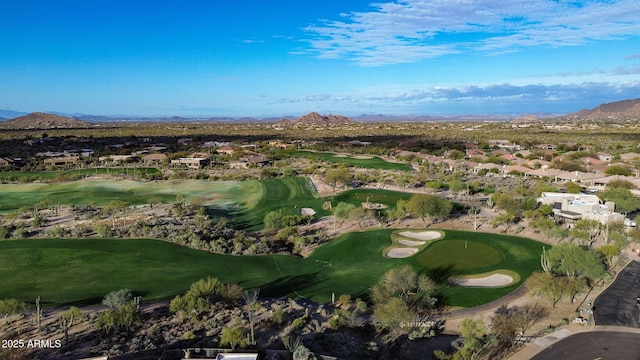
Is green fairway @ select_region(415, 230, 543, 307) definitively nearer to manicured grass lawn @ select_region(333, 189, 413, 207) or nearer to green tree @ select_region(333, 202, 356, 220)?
green tree @ select_region(333, 202, 356, 220)

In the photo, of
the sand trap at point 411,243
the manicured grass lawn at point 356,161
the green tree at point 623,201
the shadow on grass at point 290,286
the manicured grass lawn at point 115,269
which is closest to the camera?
the manicured grass lawn at point 115,269

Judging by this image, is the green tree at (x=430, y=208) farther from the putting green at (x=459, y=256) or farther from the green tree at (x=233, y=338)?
the green tree at (x=233, y=338)

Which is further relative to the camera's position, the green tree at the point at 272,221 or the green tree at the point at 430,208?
the green tree at the point at 272,221

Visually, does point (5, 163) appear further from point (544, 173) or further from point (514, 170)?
point (544, 173)

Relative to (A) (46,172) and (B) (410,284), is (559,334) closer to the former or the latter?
(B) (410,284)

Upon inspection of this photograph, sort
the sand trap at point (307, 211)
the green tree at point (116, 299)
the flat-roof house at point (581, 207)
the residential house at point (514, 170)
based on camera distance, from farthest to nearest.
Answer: the residential house at point (514, 170) → the sand trap at point (307, 211) → the flat-roof house at point (581, 207) → the green tree at point (116, 299)

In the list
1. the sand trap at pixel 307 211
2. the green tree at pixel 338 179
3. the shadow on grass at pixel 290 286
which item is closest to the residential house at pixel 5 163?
the green tree at pixel 338 179

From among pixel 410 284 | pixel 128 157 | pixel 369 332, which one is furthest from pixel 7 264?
pixel 128 157

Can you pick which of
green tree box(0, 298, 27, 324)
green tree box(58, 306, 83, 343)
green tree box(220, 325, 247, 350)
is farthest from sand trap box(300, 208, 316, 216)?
green tree box(0, 298, 27, 324)
